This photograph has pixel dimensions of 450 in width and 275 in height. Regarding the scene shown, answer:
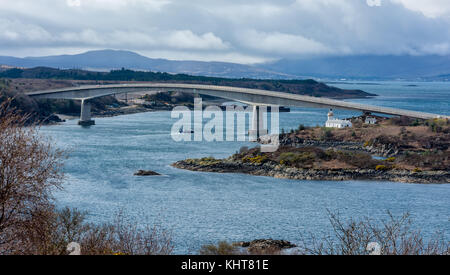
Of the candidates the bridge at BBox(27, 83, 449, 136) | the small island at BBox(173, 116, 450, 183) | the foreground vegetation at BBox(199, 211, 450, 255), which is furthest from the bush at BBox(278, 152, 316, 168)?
the bridge at BBox(27, 83, 449, 136)

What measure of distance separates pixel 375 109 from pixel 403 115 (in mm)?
2737

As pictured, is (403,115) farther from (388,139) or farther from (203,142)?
(203,142)

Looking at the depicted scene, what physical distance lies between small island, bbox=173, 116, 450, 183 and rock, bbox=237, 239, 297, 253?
17.4m

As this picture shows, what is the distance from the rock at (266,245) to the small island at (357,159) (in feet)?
57.0

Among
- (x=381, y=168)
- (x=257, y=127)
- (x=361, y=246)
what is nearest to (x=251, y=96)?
(x=257, y=127)

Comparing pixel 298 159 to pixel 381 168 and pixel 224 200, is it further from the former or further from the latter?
pixel 224 200

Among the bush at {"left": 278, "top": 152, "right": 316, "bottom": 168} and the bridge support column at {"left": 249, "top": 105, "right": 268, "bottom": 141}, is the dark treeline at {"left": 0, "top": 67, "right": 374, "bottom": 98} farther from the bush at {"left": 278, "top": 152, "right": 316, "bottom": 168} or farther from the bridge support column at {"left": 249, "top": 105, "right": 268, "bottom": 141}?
the bush at {"left": 278, "top": 152, "right": 316, "bottom": 168}

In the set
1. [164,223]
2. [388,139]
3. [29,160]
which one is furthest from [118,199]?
[388,139]

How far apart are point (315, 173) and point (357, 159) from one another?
460cm

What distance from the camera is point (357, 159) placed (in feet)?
145

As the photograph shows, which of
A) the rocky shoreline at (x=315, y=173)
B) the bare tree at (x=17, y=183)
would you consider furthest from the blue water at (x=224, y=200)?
the bare tree at (x=17, y=183)

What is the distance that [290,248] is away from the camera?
76.0 ft

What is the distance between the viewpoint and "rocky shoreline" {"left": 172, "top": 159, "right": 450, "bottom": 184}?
4038 cm
